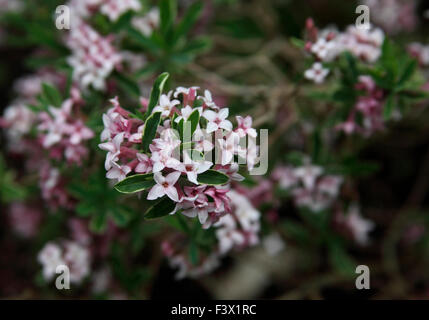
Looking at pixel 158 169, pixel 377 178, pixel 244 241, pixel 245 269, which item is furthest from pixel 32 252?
pixel 377 178

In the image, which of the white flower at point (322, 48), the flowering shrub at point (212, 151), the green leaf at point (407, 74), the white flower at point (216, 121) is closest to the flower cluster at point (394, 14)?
the flowering shrub at point (212, 151)

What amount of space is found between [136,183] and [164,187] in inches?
4.0

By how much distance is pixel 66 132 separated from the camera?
6.33 feet

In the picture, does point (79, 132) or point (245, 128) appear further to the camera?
point (79, 132)

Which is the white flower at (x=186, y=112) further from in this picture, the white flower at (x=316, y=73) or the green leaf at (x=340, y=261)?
the green leaf at (x=340, y=261)

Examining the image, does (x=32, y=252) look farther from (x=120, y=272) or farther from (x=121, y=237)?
(x=120, y=272)

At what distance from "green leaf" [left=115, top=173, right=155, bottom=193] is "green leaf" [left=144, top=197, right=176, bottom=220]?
99mm

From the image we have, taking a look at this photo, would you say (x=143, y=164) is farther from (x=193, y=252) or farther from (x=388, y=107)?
(x=388, y=107)

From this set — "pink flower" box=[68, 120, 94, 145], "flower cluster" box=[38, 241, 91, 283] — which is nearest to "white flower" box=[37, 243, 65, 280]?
"flower cluster" box=[38, 241, 91, 283]

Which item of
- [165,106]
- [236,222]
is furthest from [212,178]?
[236,222]

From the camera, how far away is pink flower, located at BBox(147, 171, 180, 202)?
1.35 m

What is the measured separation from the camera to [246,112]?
242 cm

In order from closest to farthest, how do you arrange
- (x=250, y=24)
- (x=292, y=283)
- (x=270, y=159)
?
(x=270, y=159), (x=292, y=283), (x=250, y=24)

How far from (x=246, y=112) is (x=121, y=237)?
1.06 meters
